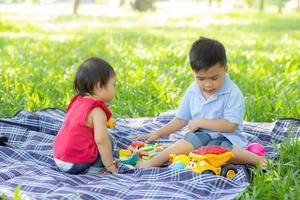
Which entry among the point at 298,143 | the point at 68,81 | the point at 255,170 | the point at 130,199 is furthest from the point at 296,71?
the point at 130,199

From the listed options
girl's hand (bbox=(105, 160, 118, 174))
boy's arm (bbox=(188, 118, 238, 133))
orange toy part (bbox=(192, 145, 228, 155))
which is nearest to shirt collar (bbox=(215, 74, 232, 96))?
boy's arm (bbox=(188, 118, 238, 133))

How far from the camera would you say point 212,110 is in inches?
174

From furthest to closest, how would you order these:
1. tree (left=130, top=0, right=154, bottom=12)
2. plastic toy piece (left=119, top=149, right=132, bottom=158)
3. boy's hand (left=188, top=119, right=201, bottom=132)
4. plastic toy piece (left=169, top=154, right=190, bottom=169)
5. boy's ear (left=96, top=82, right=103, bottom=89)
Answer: tree (left=130, top=0, right=154, bottom=12) < plastic toy piece (left=119, top=149, right=132, bottom=158) < boy's hand (left=188, top=119, right=201, bottom=132) < boy's ear (left=96, top=82, right=103, bottom=89) < plastic toy piece (left=169, top=154, right=190, bottom=169)

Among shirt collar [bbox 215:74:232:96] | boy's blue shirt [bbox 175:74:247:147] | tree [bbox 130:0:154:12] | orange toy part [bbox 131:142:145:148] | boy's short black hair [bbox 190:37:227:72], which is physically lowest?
tree [bbox 130:0:154:12]

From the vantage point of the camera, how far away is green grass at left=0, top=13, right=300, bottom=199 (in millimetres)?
4355

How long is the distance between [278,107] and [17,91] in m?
2.72

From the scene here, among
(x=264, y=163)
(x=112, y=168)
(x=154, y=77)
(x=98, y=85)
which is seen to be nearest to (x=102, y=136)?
(x=112, y=168)

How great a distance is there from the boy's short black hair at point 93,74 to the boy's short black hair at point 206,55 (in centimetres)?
60

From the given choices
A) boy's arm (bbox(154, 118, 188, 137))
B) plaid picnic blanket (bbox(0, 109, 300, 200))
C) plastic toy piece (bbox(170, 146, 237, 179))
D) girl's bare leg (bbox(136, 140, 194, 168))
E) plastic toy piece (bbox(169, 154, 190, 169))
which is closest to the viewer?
plaid picnic blanket (bbox(0, 109, 300, 200))

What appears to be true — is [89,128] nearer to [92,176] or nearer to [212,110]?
[92,176]

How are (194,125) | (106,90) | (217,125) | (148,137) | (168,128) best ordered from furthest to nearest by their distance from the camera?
(148,137) < (168,128) < (194,125) < (217,125) < (106,90)

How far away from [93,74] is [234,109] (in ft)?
3.46

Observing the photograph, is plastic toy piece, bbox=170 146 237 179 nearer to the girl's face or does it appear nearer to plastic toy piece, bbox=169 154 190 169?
plastic toy piece, bbox=169 154 190 169

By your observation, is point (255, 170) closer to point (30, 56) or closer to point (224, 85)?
point (224, 85)
